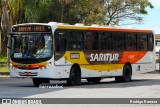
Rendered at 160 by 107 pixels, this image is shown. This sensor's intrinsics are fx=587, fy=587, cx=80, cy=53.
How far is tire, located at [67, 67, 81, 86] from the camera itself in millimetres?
27089

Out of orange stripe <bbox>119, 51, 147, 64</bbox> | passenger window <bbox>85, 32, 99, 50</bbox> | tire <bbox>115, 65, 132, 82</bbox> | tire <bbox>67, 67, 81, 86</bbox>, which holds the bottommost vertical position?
tire <bbox>115, 65, 132, 82</bbox>

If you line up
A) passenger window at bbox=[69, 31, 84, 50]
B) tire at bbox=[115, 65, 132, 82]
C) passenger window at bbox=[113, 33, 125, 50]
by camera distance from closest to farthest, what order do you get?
passenger window at bbox=[69, 31, 84, 50], passenger window at bbox=[113, 33, 125, 50], tire at bbox=[115, 65, 132, 82]

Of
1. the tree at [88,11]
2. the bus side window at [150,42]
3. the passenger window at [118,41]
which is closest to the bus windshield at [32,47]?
the passenger window at [118,41]

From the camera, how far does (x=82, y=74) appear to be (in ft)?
91.2

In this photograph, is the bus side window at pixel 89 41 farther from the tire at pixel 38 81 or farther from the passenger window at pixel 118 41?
the tire at pixel 38 81

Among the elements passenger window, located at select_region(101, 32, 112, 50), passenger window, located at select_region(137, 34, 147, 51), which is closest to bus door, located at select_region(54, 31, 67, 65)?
passenger window, located at select_region(101, 32, 112, 50)

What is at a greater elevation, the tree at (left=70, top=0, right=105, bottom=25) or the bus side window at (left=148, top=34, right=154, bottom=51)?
the tree at (left=70, top=0, right=105, bottom=25)

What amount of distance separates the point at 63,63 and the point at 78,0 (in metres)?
33.8

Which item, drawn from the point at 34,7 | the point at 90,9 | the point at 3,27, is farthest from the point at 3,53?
the point at 34,7

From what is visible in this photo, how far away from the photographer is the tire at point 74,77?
2709 centimetres

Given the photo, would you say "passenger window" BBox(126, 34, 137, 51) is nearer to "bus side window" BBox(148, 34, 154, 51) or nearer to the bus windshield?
"bus side window" BBox(148, 34, 154, 51)

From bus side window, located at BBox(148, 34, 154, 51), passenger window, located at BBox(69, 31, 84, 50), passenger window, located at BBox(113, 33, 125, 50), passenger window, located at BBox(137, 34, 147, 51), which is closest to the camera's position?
passenger window, located at BBox(69, 31, 84, 50)

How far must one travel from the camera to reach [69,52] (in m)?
27.0

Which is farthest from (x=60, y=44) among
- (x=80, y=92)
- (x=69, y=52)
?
(x=80, y=92)
